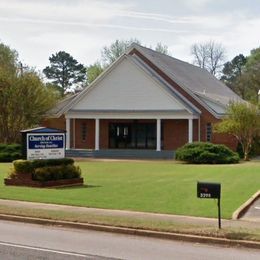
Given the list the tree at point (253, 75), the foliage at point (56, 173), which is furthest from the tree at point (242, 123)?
the tree at point (253, 75)

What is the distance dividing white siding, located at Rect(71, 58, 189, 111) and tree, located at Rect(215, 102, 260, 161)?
4.73 meters

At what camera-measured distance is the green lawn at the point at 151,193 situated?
16.0m

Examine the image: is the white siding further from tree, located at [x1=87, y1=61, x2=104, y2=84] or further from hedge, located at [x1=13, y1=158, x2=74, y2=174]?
tree, located at [x1=87, y1=61, x2=104, y2=84]

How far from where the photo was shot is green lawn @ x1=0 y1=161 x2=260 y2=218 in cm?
1605

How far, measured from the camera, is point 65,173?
22656 mm

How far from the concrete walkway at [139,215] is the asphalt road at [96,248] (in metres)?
1.80

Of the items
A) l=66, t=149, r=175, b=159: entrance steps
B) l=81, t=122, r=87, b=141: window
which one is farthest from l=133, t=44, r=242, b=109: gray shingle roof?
l=81, t=122, r=87, b=141: window

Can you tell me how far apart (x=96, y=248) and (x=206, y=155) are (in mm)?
25791

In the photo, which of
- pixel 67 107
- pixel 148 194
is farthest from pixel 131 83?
pixel 148 194

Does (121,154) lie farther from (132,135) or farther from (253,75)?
(253,75)

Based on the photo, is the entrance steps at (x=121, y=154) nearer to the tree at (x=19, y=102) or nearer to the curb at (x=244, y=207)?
the tree at (x=19, y=102)

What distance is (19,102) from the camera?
44.0 metres

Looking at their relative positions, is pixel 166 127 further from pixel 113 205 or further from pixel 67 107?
pixel 113 205

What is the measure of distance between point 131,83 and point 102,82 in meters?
2.51
